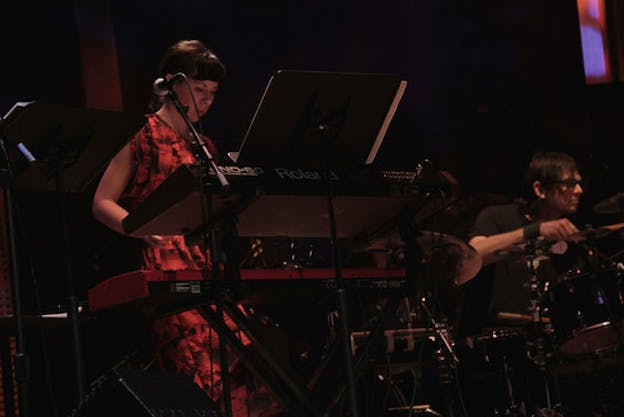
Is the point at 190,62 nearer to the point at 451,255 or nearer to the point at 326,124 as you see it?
the point at 326,124

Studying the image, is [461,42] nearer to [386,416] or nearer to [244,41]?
[244,41]

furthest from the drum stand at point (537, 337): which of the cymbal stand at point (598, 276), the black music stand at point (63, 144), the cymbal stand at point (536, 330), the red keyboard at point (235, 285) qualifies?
the black music stand at point (63, 144)

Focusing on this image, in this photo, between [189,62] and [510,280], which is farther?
[510,280]

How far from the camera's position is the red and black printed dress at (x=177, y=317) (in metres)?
3.81

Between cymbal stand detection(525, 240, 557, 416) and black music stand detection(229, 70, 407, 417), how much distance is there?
2190 mm

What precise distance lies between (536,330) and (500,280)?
0.86m

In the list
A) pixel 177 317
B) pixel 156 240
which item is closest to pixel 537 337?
pixel 177 317

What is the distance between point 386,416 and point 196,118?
1.82m

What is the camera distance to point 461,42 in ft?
23.8

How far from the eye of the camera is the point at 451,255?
4.35m

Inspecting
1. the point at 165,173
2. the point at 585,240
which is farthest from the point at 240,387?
the point at 585,240

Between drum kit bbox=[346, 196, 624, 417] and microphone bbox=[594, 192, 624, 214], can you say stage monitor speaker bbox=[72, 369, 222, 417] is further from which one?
microphone bbox=[594, 192, 624, 214]

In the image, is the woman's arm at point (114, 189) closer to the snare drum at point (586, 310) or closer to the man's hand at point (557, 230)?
the man's hand at point (557, 230)

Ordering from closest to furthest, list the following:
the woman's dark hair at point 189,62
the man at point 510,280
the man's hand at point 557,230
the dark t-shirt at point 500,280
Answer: the woman's dark hair at point 189,62 < the man at point 510,280 < the man's hand at point 557,230 < the dark t-shirt at point 500,280
